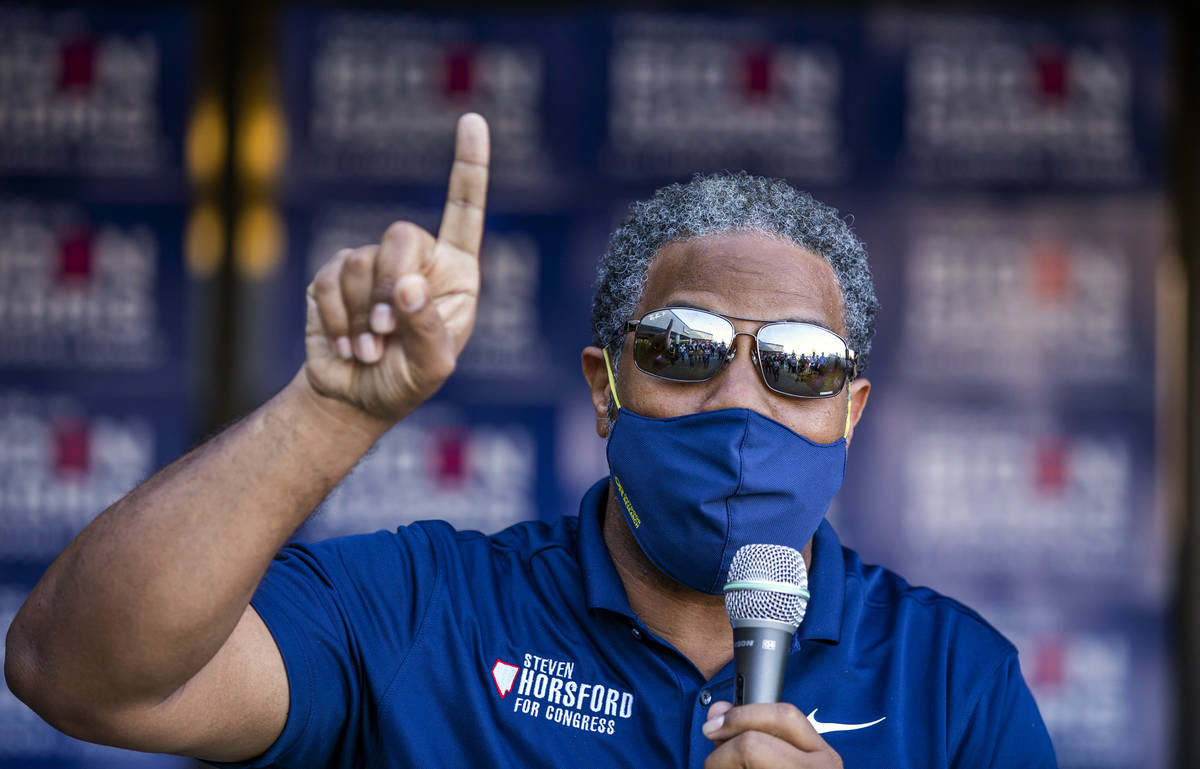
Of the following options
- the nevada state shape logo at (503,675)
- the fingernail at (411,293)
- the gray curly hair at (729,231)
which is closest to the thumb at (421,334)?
the fingernail at (411,293)

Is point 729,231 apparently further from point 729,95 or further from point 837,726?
point 729,95

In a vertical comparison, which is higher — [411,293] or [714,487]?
[411,293]

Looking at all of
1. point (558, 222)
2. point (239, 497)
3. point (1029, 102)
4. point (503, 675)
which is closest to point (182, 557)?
point (239, 497)

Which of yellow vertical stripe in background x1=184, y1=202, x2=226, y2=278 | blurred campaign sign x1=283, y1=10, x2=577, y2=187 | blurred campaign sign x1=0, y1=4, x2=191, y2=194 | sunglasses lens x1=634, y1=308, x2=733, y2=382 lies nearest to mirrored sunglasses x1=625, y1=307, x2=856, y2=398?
sunglasses lens x1=634, y1=308, x2=733, y2=382

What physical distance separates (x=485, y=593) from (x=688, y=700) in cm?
38

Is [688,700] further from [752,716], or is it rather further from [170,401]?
[170,401]

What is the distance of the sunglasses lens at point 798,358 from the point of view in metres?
1.90

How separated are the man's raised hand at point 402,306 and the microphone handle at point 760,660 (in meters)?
0.51

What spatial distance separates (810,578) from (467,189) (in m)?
1.00

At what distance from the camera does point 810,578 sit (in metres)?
2.04

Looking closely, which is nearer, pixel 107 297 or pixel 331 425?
pixel 331 425

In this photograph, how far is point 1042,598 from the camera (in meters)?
4.18

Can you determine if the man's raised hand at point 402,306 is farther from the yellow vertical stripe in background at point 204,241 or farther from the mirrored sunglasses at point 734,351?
the yellow vertical stripe in background at point 204,241

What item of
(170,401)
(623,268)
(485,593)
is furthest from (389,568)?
(170,401)
